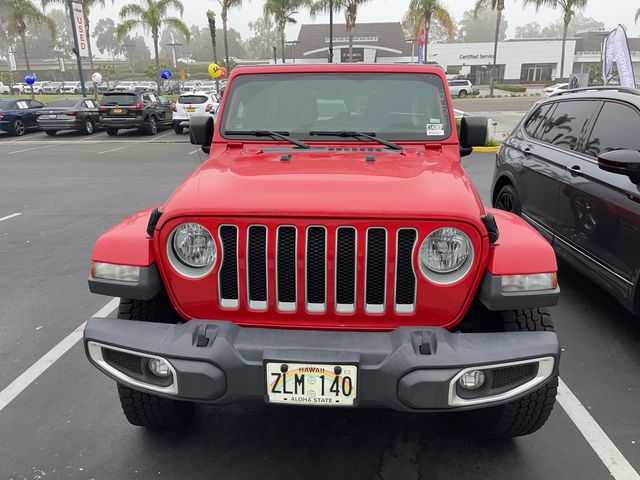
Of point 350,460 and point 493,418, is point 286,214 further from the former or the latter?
point 493,418

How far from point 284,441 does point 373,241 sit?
129cm

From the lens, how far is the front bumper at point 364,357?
2.17m

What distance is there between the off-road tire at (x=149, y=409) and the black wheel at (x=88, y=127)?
19937mm

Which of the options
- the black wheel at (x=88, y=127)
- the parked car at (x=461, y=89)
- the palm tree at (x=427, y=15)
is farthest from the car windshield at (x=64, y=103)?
the parked car at (x=461, y=89)

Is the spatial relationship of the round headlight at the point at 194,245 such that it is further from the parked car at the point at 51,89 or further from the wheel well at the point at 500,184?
the parked car at the point at 51,89

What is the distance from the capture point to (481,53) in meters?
64.8

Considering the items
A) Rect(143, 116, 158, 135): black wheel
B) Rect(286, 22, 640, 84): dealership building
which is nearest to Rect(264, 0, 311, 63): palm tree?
Rect(143, 116, 158, 135): black wheel

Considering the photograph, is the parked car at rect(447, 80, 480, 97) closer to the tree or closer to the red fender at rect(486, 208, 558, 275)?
the red fender at rect(486, 208, 558, 275)

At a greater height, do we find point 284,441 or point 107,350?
point 107,350

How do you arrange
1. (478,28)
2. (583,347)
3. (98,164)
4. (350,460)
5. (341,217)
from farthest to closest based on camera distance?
(478,28) < (98,164) < (583,347) < (350,460) < (341,217)

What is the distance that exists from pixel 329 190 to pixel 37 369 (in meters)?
2.54

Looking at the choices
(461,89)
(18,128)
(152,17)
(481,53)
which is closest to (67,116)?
(18,128)

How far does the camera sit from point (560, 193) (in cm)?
468

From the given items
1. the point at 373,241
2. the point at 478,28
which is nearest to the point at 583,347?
the point at 373,241
